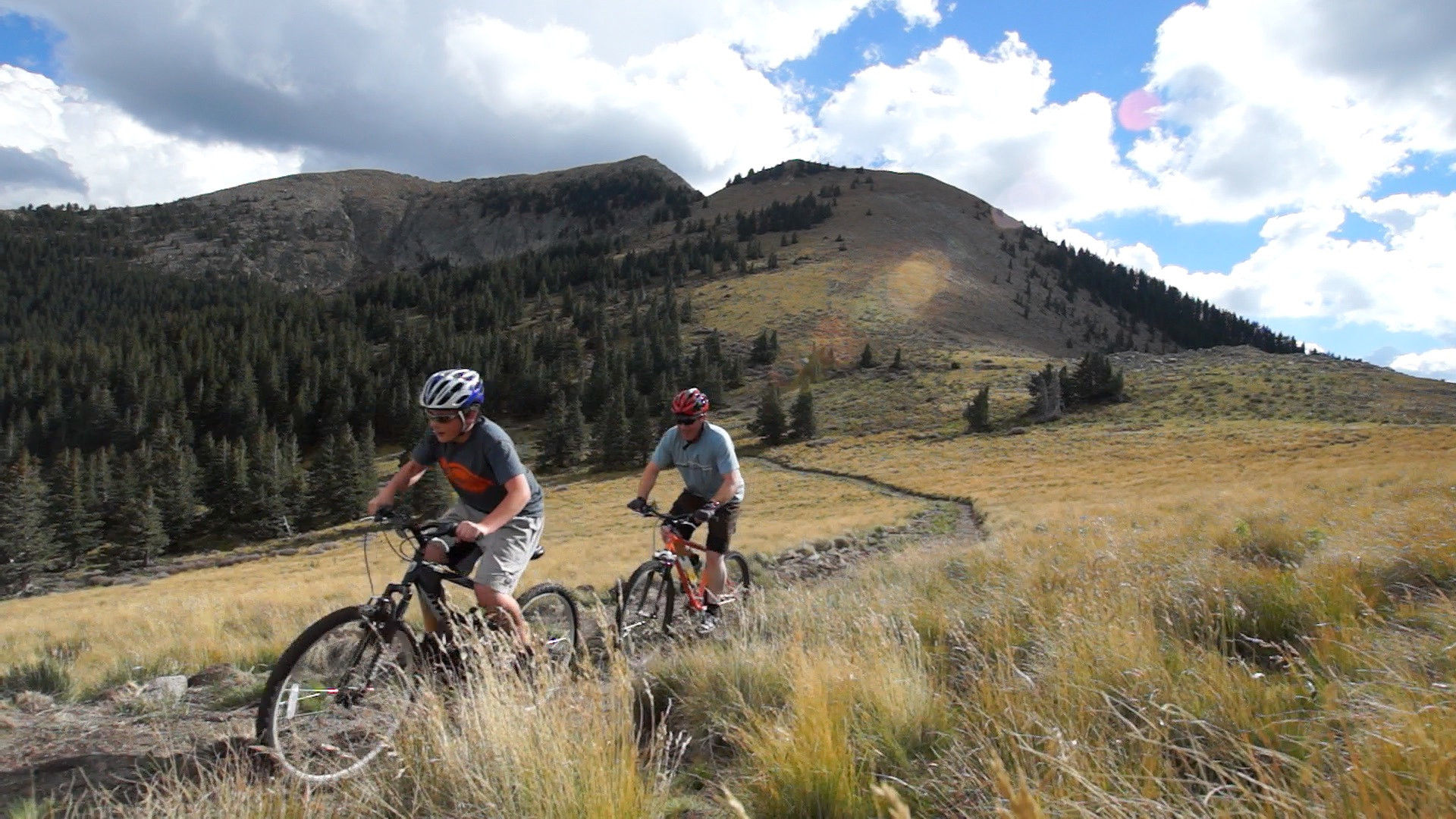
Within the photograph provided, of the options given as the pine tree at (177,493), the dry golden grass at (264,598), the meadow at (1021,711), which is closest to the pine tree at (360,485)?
the pine tree at (177,493)

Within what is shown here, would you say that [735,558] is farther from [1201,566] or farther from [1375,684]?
[1375,684]

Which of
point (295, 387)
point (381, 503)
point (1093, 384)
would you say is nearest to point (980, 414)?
point (1093, 384)

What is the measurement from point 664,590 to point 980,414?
245 feet

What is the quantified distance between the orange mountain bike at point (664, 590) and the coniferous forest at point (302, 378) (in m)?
26.7

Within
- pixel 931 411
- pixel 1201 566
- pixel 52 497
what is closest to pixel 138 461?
pixel 52 497

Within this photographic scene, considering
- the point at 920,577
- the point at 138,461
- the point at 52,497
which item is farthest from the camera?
the point at 138,461

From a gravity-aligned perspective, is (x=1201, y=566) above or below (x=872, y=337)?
below

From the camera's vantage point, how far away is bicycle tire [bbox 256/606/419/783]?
13.0ft

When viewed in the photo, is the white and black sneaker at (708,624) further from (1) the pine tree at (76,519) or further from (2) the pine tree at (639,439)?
(1) the pine tree at (76,519)

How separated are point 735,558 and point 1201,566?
15.8 ft

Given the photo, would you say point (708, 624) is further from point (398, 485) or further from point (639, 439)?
point (639, 439)

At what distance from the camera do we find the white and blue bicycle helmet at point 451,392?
16.8 feet

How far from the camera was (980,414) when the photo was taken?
77.0m

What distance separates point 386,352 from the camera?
4587 inches
